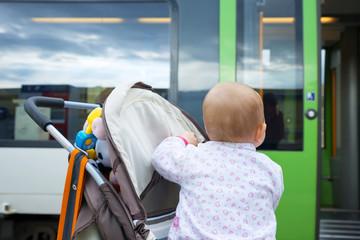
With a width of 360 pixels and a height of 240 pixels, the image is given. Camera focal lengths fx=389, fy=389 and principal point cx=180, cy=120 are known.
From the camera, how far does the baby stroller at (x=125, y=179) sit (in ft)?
4.32

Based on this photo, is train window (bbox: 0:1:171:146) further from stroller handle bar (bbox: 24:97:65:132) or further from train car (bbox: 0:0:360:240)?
stroller handle bar (bbox: 24:97:65:132)

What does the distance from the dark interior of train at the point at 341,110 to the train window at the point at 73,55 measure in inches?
111

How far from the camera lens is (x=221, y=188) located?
4.56 ft

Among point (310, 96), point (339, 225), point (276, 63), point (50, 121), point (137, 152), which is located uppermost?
point (276, 63)

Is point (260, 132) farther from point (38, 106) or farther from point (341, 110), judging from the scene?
point (341, 110)

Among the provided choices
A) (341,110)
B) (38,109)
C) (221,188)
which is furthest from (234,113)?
(341,110)

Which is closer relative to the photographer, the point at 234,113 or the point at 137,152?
the point at 234,113

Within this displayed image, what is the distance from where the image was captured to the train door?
287 centimetres

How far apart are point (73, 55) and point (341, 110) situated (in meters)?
3.83

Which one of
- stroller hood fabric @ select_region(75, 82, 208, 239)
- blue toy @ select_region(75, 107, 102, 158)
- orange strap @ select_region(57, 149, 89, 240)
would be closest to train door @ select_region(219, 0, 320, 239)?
stroller hood fabric @ select_region(75, 82, 208, 239)

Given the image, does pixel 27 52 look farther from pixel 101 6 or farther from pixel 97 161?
pixel 97 161

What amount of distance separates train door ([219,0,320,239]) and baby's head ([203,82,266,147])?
154 centimetres

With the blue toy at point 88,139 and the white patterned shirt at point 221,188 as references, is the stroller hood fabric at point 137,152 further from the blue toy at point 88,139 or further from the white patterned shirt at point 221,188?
Result: the blue toy at point 88,139

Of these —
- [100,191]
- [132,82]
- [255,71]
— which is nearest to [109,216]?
[100,191]
